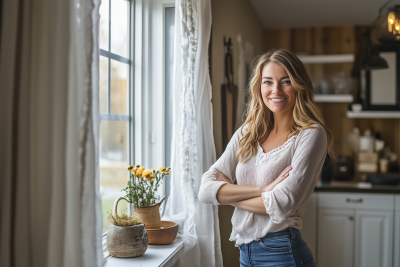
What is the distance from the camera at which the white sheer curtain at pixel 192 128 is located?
1779 mm

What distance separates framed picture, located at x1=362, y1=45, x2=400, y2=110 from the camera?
379cm

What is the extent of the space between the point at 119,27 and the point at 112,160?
67 cm

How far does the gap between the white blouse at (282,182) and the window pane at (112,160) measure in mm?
471

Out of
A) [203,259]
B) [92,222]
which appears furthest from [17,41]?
[203,259]

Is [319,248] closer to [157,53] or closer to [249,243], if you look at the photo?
[249,243]

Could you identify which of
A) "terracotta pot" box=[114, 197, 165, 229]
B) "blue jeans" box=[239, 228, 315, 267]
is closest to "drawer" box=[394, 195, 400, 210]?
"blue jeans" box=[239, 228, 315, 267]

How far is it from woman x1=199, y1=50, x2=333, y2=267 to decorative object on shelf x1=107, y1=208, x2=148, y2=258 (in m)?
0.30

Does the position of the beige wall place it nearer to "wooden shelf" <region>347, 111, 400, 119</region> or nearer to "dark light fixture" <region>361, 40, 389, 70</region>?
"dark light fixture" <region>361, 40, 389, 70</region>

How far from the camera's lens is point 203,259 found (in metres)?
1.85

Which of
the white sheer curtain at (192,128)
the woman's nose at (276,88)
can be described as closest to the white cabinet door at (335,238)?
the white sheer curtain at (192,128)

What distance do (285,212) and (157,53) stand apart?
1187 mm

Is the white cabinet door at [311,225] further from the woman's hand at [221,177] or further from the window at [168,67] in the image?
the woman's hand at [221,177]

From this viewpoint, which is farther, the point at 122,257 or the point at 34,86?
the point at 122,257

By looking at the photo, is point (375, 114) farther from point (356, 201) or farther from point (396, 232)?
point (396, 232)
